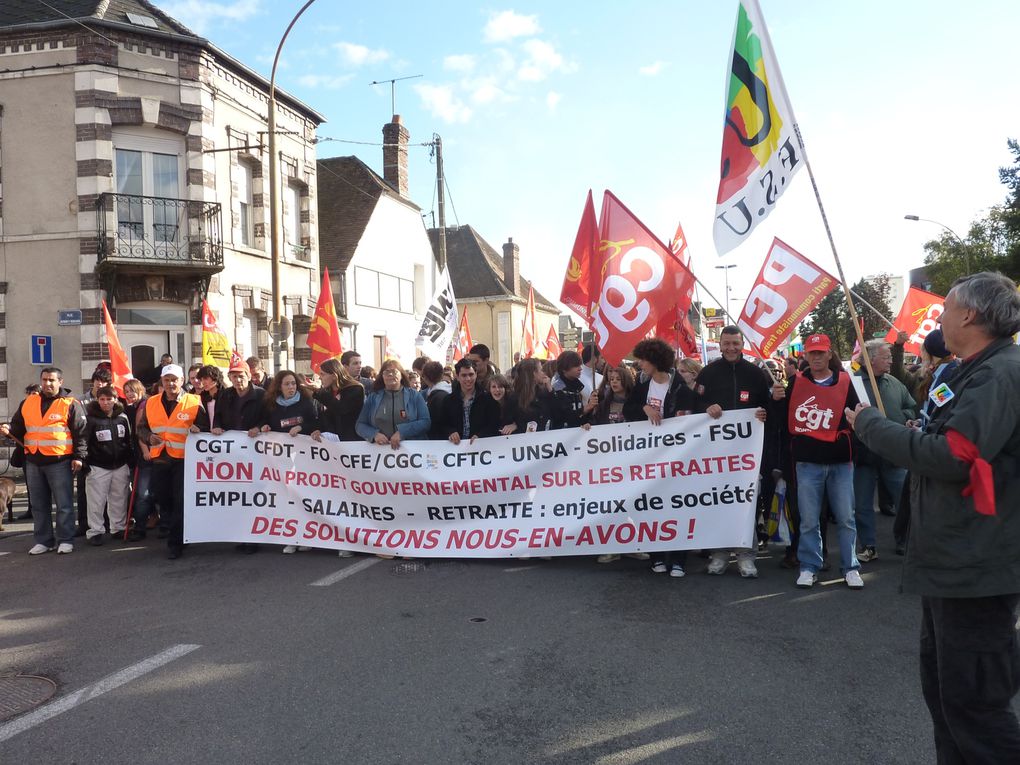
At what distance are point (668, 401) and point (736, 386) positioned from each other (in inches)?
23.4

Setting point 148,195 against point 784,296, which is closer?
point 784,296

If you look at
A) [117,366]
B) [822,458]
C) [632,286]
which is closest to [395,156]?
[117,366]

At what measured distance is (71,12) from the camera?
1766cm

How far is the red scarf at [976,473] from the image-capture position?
103 inches

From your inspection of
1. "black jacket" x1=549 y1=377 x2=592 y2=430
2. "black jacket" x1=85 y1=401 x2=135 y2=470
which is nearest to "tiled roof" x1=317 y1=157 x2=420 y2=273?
"black jacket" x1=85 y1=401 x2=135 y2=470

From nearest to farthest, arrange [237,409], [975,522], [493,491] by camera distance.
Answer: [975,522] → [493,491] → [237,409]

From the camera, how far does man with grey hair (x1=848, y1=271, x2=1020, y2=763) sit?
104 inches

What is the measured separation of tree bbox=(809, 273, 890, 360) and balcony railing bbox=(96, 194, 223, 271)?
4054cm

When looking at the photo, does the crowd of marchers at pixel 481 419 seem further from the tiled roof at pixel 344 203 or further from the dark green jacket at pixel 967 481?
the tiled roof at pixel 344 203

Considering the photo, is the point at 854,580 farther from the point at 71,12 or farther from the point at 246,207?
the point at 71,12

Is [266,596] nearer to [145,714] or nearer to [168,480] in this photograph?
[145,714]

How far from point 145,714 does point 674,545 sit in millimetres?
4110

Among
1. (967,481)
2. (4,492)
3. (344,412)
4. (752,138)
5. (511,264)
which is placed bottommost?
(4,492)

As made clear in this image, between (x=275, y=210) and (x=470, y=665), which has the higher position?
(x=275, y=210)
